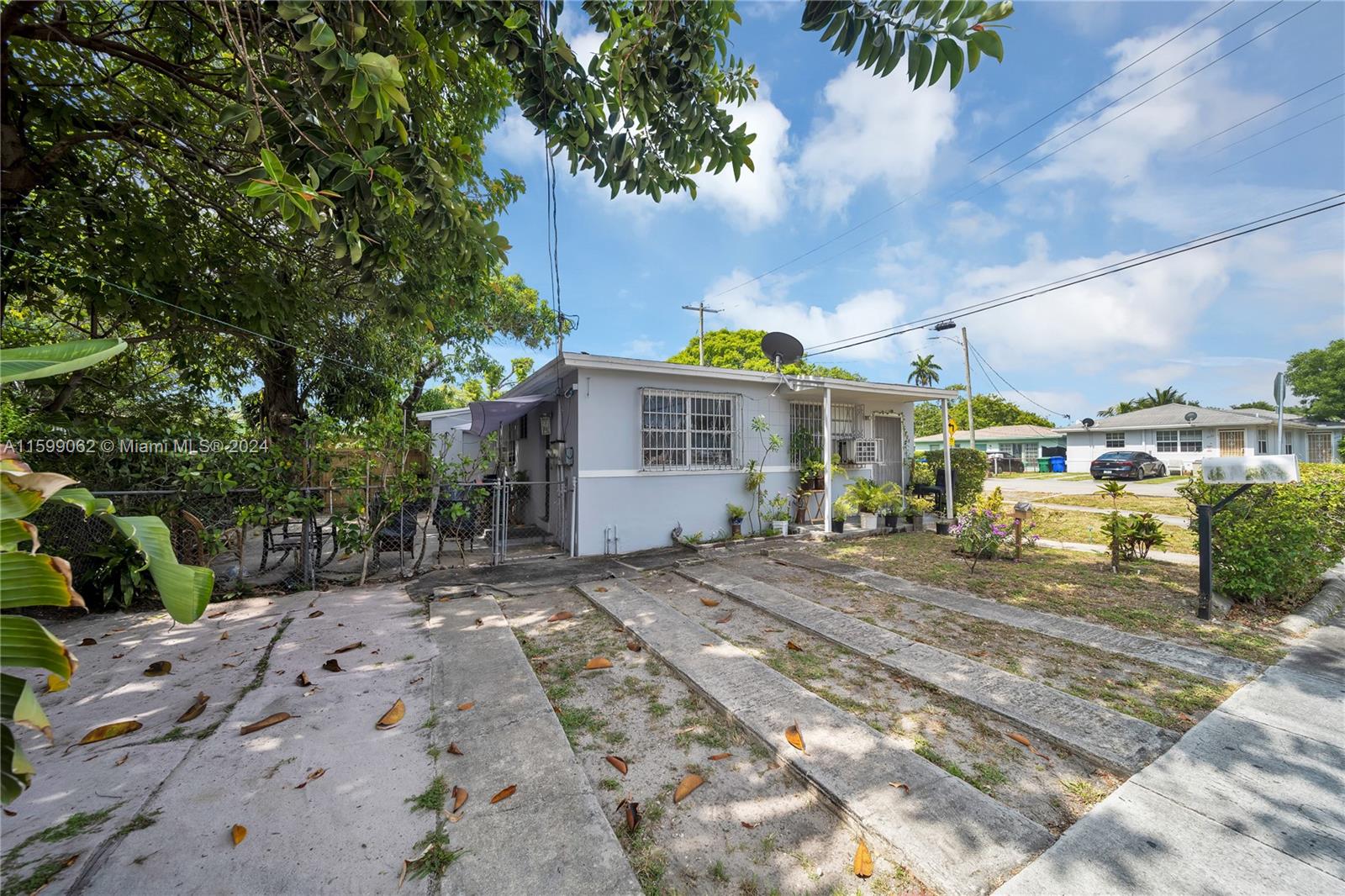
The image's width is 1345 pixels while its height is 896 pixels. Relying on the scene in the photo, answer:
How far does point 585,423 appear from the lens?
6.98m

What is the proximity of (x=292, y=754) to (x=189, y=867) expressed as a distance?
0.69m

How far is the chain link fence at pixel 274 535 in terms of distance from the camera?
4504 mm

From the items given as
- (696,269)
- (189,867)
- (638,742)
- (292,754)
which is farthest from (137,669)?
(696,269)

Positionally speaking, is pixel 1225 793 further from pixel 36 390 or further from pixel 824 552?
pixel 36 390

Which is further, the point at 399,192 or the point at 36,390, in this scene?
the point at 36,390

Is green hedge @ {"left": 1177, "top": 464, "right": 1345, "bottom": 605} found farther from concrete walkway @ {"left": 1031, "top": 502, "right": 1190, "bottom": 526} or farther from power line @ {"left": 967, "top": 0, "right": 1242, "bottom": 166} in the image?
power line @ {"left": 967, "top": 0, "right": 1242, "bottom": 166}

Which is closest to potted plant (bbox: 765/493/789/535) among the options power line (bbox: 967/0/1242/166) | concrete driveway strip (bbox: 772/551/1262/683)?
concrete driveway strip (bbox: 772/551/1262/683)

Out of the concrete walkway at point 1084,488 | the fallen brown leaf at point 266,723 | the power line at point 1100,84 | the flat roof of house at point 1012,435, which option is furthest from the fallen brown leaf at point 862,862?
the flat roof of house at point 1012,435

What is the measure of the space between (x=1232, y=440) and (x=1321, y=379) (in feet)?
99.5

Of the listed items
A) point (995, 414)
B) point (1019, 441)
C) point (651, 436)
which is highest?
point (995, 414)

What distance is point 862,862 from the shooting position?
5.85ft

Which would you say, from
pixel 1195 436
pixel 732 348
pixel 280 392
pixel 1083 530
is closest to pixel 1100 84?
pixel 1083 530

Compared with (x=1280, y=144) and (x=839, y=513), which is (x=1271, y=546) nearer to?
(x=839, y=513)

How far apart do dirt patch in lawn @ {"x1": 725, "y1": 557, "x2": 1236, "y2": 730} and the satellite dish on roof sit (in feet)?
15.8
